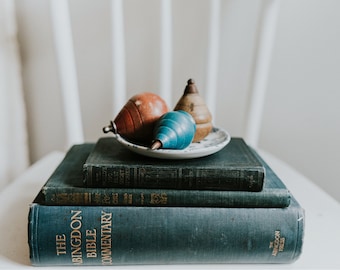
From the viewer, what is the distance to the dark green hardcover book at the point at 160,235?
0.42m

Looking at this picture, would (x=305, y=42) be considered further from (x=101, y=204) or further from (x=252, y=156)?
(x=101, y=204)

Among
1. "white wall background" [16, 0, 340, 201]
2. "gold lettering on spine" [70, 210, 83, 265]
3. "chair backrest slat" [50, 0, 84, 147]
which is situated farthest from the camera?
"white wall background" [16, 0, 340, 201]

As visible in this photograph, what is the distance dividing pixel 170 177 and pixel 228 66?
46cm

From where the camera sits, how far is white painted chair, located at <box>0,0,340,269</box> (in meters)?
0.51

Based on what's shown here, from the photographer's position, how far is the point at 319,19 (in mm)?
781

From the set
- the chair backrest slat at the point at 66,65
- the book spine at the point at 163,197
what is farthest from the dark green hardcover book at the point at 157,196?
the chair backrest slat at the point at 66,65

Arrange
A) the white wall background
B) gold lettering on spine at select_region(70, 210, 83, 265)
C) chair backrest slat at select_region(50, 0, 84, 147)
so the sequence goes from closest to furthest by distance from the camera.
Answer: gold lettering on spine at select_region(70, 210, 83, 265) < chair backrest slat at select_region(50, 0, 84, 147) < the white wall background

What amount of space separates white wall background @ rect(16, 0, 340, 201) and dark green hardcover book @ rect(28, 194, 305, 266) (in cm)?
36

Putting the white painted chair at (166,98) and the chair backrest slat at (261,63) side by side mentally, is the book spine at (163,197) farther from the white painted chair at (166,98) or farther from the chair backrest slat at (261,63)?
the chair backrest slat at (261,63)

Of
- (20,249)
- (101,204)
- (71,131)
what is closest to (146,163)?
(101,204)

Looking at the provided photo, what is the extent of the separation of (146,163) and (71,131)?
323 mm

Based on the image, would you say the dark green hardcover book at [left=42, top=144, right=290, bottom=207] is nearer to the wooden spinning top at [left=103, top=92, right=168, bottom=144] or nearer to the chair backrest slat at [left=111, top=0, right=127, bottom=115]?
the wooden spinning top at [left=103, top=92, right=168, bottom=144]

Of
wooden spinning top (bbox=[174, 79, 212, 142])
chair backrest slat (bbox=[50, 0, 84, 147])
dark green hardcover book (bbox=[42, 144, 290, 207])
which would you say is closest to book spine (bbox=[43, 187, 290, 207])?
dark green hardcover book (bbox=[42, 144, 290, 207])

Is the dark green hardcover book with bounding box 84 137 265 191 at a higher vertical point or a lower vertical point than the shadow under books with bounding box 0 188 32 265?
higher
